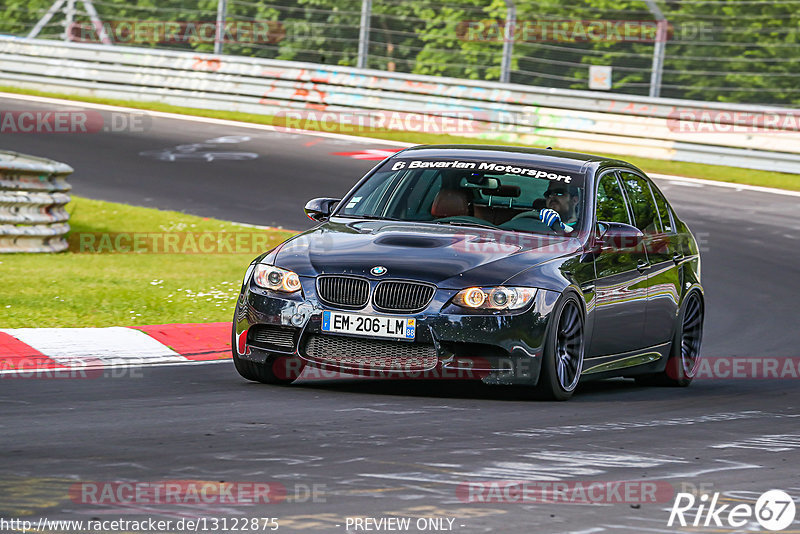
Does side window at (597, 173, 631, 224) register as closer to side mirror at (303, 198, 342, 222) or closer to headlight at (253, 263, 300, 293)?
side mirror at (303, 198, 342, 222)

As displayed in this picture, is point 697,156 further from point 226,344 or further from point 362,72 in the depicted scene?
point 226,344

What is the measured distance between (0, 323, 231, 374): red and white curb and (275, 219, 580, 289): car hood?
62.4 inches

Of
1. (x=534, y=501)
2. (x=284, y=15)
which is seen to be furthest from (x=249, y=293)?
(x=284, y=15)

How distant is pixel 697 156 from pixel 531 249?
50.3 feet

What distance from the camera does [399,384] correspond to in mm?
8938

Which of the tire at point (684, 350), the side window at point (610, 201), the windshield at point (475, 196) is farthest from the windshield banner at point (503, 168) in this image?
the tire at point (684, 350)

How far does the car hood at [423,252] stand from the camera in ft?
26.7

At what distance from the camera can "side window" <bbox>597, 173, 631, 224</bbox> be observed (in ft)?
31.2

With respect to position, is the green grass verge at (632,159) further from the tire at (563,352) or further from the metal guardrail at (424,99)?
the tire at (563,352)

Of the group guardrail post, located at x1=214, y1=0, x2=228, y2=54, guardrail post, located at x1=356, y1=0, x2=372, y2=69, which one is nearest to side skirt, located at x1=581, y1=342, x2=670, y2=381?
guardrail post, located at x1=356, y1=0, x2=372, y2=69

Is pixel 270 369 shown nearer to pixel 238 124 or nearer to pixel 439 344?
pixel 439 344

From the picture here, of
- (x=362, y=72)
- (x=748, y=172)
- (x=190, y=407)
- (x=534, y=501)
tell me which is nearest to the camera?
(x=534, y=501)

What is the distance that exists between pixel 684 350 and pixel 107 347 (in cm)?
404

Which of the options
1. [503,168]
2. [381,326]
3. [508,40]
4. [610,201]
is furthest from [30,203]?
[508,40]
